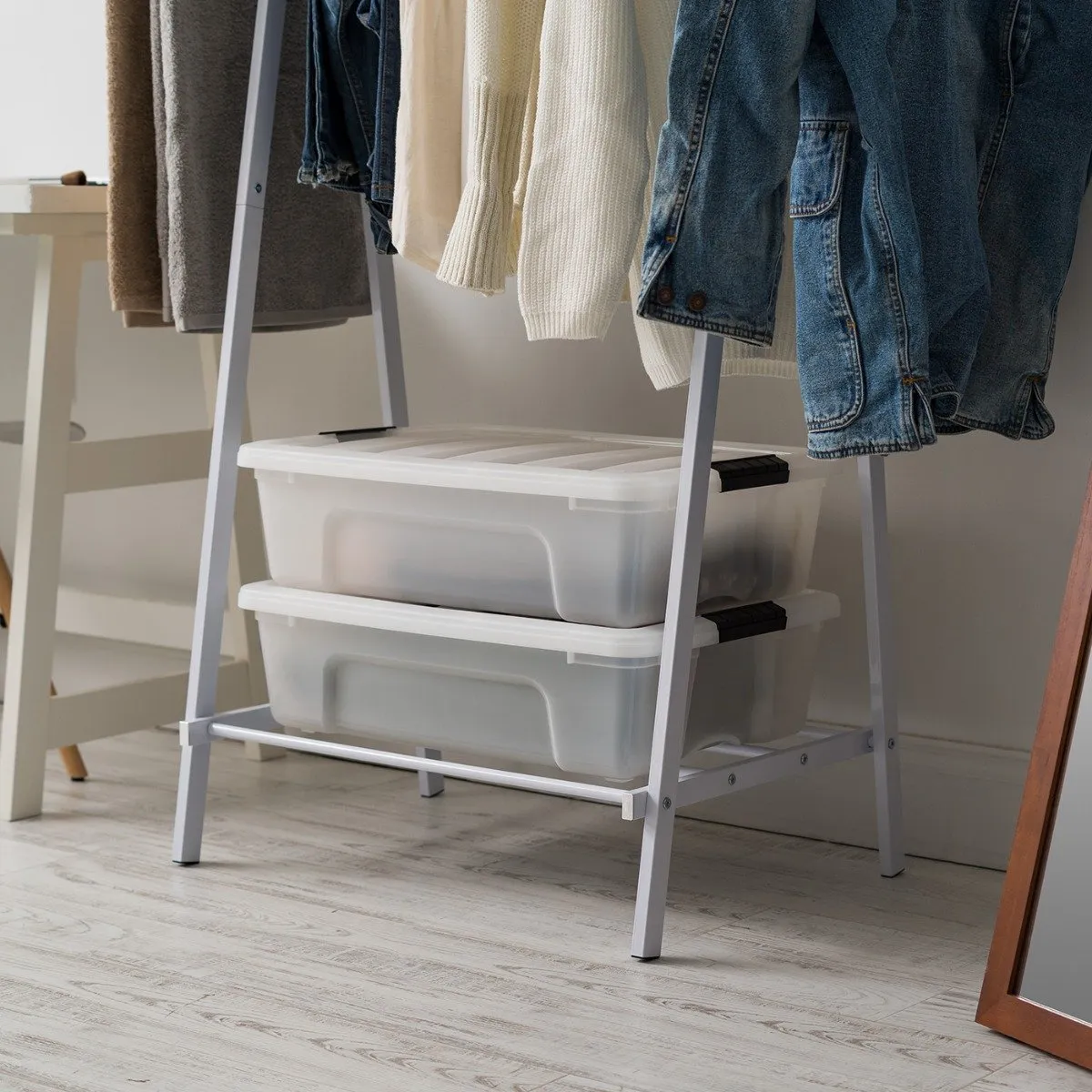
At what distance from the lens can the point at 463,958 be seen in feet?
4.61

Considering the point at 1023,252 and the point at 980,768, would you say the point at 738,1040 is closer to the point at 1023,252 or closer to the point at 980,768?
the point at 980,768

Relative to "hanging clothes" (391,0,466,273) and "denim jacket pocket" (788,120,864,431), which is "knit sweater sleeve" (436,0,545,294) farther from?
"denim jacket pocket" (788,120,864,431)

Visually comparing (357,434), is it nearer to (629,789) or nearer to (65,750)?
(629,789)

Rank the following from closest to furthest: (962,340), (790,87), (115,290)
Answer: (790,87), (962,340), (115,290)

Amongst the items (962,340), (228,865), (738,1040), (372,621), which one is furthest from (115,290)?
(738,1040)

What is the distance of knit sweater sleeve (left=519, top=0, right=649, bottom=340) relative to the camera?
128 cm

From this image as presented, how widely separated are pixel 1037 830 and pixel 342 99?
0.95 meters

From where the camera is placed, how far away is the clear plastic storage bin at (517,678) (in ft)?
4.70

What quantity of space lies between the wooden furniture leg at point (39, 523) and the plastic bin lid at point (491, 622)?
33 cm

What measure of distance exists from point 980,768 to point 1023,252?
1.93 ft

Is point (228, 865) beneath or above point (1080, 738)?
beneath

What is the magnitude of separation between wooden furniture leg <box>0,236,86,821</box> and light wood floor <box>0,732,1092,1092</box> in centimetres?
8

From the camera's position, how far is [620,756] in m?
1.43

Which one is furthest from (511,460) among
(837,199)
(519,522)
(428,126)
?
(837,199)
